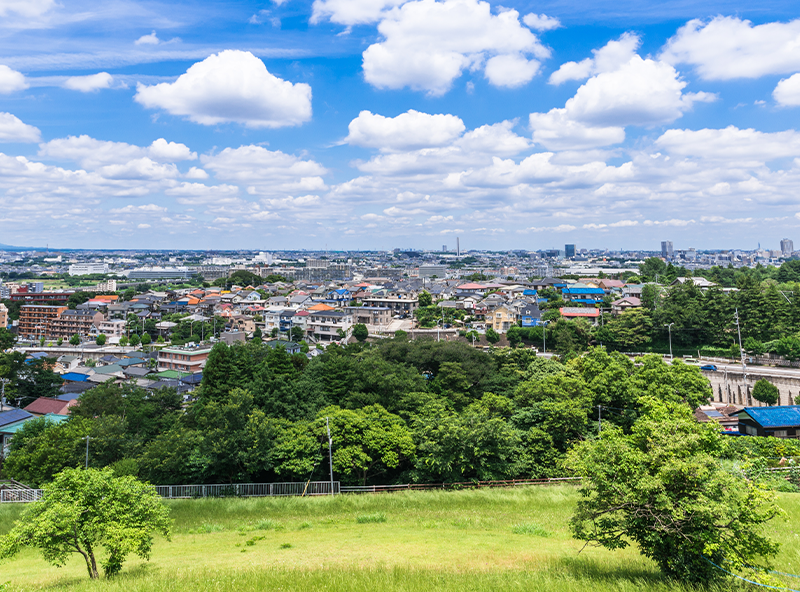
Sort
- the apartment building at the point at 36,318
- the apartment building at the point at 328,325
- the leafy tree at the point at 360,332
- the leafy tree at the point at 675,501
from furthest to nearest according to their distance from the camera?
1. the apartment building at the point at 36,318
2. the apartment building at the point at 328,325
3. the leafy tree at the point at 360,332
4. the leafy tree at the point at 675,501

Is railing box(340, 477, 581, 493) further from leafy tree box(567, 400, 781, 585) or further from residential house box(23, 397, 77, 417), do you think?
residential house box(23, 397, 77, 417)

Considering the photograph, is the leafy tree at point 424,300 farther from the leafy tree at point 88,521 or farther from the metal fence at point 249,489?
the leafy tree at point 88,521

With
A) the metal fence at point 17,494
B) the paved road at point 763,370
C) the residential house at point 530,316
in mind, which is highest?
the residential house at point 530,316

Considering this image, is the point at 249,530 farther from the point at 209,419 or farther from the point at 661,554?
the point at 661,554

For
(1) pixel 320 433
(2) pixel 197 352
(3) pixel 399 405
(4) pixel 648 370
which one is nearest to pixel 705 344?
(4) pixel 648 370

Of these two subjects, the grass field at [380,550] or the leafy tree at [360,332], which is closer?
the grass field at [380,550]

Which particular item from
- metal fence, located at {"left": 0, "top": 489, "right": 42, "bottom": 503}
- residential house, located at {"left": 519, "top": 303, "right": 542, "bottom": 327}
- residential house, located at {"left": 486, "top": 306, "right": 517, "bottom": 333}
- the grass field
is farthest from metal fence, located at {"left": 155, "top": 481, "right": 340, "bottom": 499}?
residential house, located at {"left": 486, "top": 306, "right": 517, "bottom": 333}

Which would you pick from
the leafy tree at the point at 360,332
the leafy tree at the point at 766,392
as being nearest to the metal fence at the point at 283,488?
the leafy tree at the point at 766,392

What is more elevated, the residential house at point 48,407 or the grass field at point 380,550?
the grass field at point 380,550
